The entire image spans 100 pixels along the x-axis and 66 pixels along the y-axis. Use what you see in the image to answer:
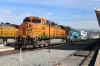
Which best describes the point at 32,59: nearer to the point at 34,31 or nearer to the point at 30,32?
the point at 30,32

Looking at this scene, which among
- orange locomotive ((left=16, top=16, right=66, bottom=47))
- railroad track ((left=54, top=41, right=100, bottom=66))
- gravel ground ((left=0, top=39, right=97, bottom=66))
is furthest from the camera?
orange locomotive ((left=16, top=16, right=66, bottom=47))

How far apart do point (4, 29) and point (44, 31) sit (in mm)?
4903

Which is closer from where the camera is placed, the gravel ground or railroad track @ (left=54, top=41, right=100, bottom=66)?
the gravel ground

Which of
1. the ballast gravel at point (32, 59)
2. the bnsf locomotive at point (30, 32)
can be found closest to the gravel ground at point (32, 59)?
A: the ballast gravel at point (32, 59)

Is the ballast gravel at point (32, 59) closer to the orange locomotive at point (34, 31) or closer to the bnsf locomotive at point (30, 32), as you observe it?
the bnsf locomotive at point (30, 32)

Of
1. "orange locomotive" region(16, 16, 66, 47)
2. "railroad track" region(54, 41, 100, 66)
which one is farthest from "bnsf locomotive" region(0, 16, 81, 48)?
"railroad track" region(54, 41, 100, 66)

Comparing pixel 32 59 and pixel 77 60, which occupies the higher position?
pixel 32 59

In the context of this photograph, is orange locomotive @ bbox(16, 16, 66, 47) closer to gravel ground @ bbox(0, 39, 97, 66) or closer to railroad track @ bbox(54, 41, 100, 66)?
gravel ground @ bbox(0, 39, 97, 66)

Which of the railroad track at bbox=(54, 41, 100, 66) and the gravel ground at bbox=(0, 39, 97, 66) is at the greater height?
the gravel ground at bbox=(0, 39, 97, 66)

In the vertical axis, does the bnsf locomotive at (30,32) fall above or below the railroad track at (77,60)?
above

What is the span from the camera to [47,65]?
38.2ft

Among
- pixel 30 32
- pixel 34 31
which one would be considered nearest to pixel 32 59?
pixel 30 32

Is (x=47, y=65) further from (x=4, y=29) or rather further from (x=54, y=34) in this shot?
(x=54, y=34)

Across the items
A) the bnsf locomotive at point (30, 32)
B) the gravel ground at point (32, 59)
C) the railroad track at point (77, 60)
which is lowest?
the railroad track at point (77, 60)
